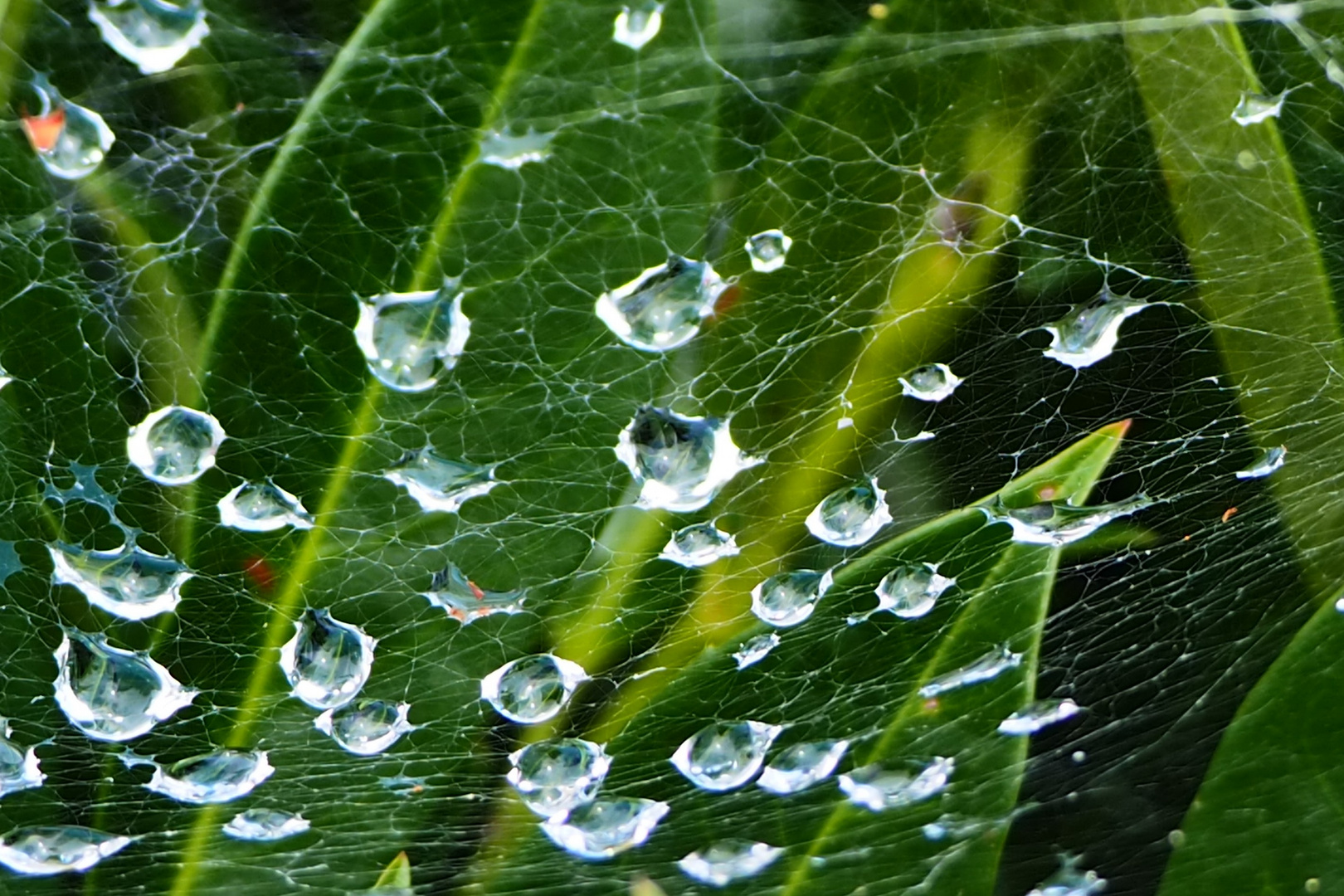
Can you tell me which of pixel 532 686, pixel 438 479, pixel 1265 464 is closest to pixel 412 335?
pixel 438 479

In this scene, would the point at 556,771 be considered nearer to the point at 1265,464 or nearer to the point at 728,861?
the point at 728,861

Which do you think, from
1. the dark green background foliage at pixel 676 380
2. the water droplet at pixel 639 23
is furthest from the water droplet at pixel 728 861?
the water droplet at pixel 639 23

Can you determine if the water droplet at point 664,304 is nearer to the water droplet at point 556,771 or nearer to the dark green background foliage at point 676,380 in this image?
the dark green background foliage at point 676,380

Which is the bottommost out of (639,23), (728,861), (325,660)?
(728,861)

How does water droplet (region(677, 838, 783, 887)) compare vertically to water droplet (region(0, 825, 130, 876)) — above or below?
below

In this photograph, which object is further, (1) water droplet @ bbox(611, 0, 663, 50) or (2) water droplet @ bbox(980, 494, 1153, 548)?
(2) water droplet @ bbox(980, 494, 1153, 548)

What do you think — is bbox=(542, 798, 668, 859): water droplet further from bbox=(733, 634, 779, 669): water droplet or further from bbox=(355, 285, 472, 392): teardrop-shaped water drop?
bbox=(355, 285, 472, 392): teardrop-shaped water drop

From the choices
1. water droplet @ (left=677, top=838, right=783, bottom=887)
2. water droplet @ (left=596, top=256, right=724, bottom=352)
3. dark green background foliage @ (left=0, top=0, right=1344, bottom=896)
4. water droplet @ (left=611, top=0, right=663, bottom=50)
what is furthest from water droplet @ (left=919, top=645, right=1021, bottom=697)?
water droplet @ (left=611, top=0, right=663, bottom=50)
